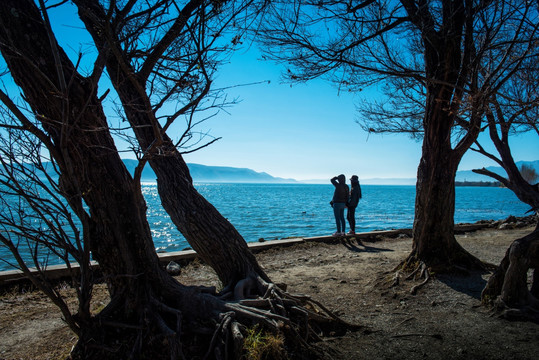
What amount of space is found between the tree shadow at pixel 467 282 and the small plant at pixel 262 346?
3631mm

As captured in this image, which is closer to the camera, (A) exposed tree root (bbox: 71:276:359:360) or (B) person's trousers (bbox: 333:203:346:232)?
(A) exposed tree root (bbox: 71:276:359:360)

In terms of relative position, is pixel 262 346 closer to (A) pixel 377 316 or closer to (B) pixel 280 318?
(B) pixel 280 318

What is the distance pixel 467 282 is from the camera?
586cm

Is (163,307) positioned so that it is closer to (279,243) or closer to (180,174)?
(180,174)

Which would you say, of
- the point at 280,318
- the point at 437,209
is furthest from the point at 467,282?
the point at 280,318

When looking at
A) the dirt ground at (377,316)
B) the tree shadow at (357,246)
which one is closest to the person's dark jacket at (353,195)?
the tree shadow at (357,246)

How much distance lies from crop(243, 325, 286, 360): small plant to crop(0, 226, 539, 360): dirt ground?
76 cm

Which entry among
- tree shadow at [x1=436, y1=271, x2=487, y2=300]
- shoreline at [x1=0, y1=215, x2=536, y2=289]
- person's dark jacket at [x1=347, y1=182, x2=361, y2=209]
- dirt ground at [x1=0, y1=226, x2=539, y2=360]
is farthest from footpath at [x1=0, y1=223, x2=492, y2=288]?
tree shadow at [x1=436, y1=271, x2=487, y2=300]

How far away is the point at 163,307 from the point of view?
3551 millimetres

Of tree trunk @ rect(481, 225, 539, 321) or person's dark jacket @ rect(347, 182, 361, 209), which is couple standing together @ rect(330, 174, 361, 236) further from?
tree trunk @ rect(481, 225, 539, 321)

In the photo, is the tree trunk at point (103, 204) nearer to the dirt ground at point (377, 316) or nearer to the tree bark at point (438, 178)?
the dirt ground at point (377, 316)

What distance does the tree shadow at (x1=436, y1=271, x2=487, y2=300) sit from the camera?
5489mm

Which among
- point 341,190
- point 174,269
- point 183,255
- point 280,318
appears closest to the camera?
point 280,318

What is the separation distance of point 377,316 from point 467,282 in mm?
2164
